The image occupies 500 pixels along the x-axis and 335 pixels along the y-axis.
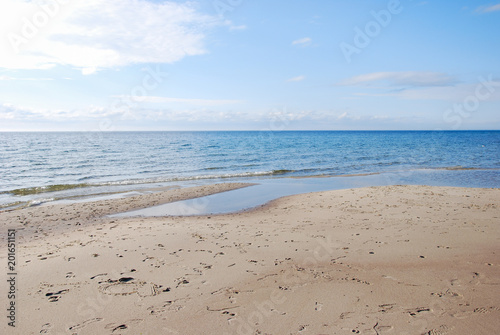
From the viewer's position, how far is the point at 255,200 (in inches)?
607

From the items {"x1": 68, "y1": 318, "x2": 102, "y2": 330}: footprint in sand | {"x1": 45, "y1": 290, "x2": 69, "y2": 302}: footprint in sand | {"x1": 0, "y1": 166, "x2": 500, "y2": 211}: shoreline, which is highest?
{"x1": 68, "y1": 318, "x2": 102, "y2": 330}: footprint in sand

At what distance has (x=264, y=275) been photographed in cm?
611

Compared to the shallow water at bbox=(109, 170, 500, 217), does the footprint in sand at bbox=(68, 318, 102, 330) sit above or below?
above

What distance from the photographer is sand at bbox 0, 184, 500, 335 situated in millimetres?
4574

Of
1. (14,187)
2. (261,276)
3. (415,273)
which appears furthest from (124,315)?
(14,187)

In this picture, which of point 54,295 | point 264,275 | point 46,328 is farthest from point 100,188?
point 264,275

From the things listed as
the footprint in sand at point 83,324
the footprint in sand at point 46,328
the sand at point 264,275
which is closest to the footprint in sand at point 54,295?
the sand at point 264,275

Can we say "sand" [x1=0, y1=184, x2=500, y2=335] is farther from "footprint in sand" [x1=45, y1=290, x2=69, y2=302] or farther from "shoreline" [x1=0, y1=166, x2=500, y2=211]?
"shoreline" [x1=0, y1=166, x2=500, y2=211]

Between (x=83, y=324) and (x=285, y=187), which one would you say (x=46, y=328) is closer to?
(x=83, y=324)

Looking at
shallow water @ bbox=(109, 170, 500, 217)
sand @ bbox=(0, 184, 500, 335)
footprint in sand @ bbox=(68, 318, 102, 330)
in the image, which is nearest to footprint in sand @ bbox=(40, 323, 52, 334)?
sand @ bbox=(0, 184, 500, 335)

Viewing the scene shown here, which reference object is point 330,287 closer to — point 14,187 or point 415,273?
point 415,273

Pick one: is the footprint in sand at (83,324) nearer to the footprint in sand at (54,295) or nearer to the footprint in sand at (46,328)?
the footprint in sand at (46,328)

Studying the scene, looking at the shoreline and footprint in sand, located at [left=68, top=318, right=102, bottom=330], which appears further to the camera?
the shoreline

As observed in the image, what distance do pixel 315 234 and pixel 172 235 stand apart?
4331 mm
